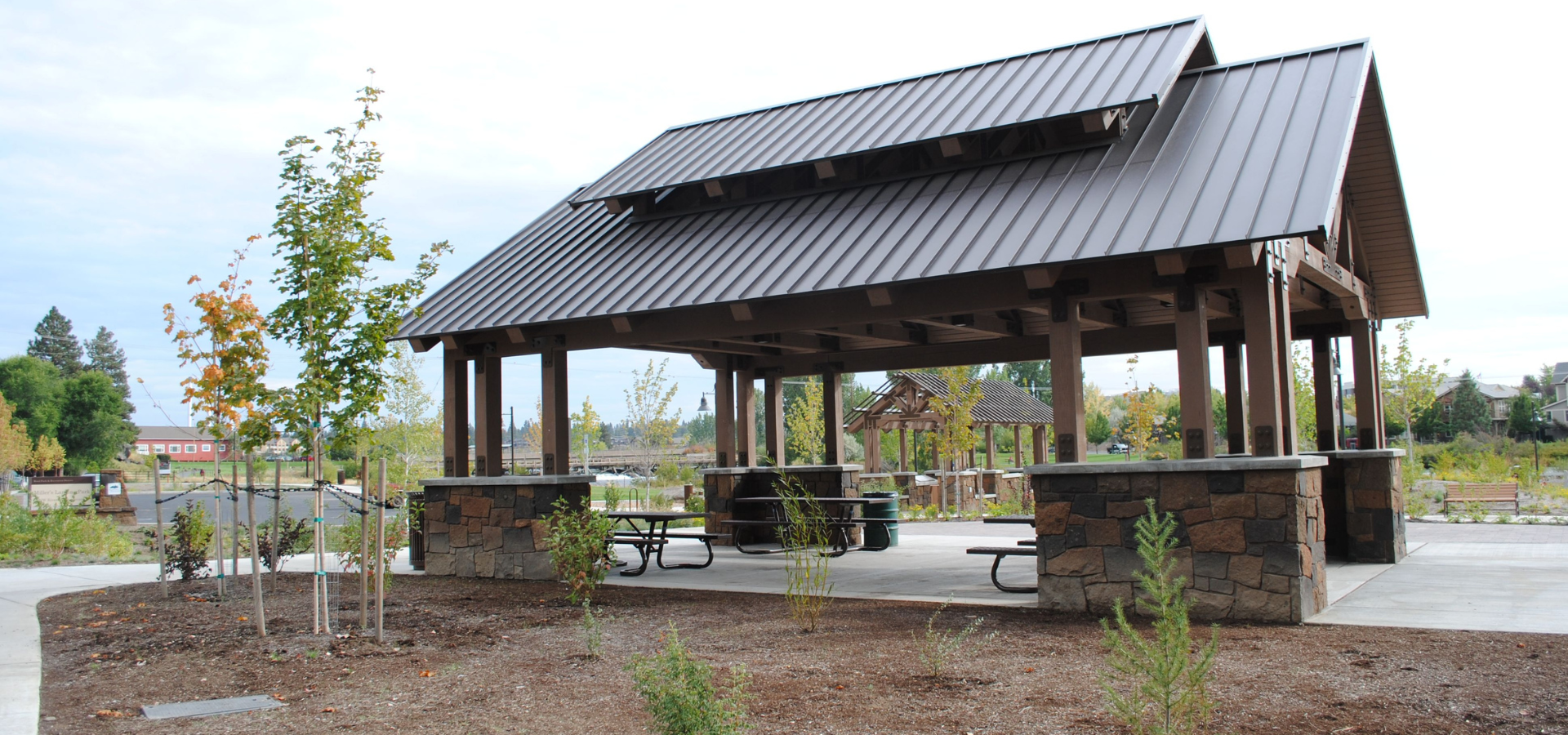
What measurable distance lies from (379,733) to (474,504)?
6.91 meters

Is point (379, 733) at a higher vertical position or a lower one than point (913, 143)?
lower

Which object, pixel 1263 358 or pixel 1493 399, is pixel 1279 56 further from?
pixel 1493 399

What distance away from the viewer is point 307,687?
597 cm

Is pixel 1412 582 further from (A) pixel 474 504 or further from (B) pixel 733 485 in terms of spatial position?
(A) pixel 474 504

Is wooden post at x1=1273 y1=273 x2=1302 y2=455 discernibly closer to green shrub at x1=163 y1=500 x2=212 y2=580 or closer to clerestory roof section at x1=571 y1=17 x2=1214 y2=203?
clerestory roof section at x1=571 y1=17 x2=1214 y2=203

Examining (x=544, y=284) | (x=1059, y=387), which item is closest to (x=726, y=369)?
(x=544, y=284)

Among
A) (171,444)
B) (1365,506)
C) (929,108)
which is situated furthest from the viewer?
(171,444)

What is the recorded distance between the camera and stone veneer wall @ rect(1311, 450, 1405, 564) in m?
10.8

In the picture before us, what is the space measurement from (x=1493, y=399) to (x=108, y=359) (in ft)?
377

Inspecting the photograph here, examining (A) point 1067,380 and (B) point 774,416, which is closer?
(A) point 1067,380

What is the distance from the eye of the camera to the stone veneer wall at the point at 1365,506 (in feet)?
35.4

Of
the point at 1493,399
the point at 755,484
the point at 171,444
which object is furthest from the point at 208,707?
the point at 171,444

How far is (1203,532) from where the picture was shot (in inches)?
292

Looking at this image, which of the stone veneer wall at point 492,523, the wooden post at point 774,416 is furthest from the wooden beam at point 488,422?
the wooden post at point 774,416
